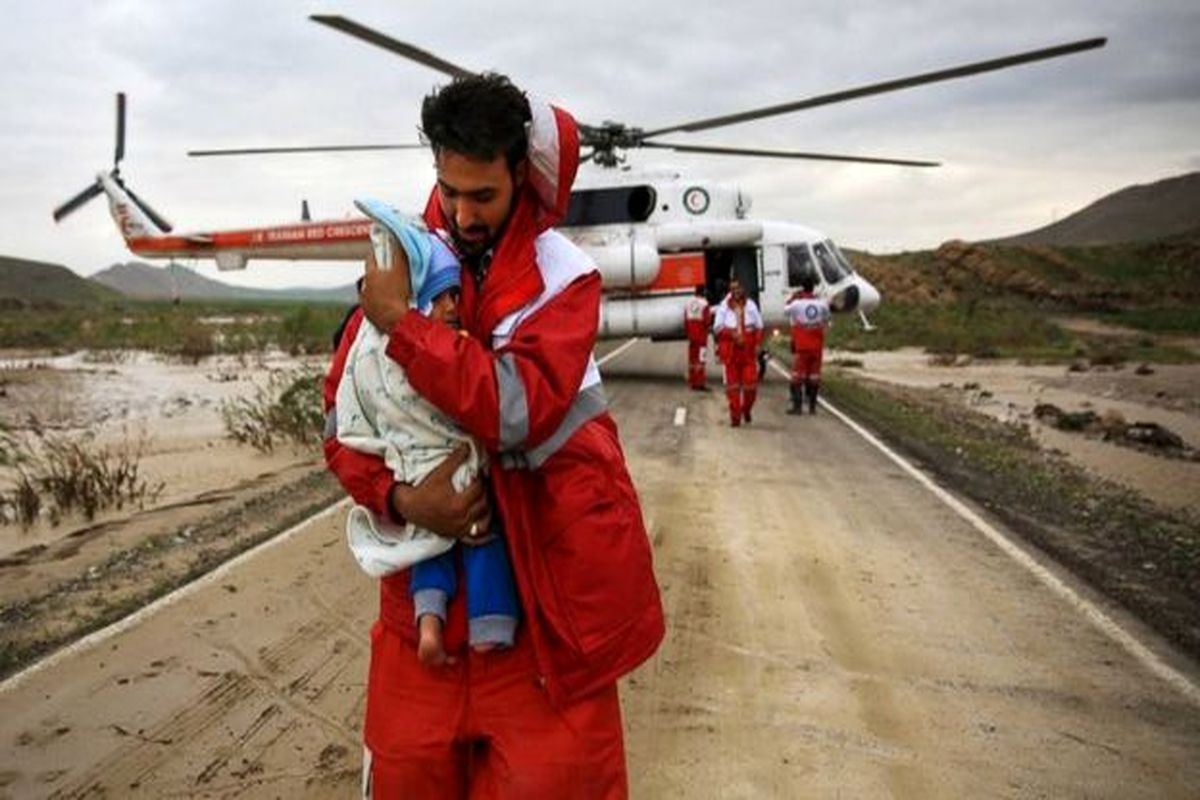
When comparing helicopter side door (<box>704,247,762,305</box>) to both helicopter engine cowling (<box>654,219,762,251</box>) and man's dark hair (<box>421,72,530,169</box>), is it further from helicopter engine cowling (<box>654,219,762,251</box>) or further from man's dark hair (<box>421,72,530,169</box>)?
man's dark hair (<box>421,72,530,169</box>)

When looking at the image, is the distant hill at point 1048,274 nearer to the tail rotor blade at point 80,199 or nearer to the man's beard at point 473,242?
the tail rotor blade at point 80,199

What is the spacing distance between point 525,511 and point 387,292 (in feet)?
1.70

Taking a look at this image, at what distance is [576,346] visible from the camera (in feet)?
6.78

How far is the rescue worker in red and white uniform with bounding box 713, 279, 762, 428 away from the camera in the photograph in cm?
1420

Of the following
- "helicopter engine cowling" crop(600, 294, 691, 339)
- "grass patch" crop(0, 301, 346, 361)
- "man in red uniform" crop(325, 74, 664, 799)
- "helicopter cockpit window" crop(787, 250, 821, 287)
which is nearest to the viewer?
"man in red uniform" crop(325, 74, 664, 799)

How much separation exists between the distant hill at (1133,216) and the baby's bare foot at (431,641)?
166069 mm

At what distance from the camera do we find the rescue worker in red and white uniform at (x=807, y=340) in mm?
15203

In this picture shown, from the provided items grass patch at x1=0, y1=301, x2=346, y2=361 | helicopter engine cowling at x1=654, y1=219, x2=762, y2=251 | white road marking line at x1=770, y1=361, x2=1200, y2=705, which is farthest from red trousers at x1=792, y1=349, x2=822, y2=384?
grass patch at x1=0, y1=301, x2=346, y2=361

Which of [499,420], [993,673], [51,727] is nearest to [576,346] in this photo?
[499,420]

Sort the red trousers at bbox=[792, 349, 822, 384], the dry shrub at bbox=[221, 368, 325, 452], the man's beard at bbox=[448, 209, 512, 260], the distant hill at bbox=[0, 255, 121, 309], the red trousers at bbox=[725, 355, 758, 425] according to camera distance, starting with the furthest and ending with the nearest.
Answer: the distant hill at bbox=[0, 255, 121, 309] < the red trousers at bbox=[792, 349, 822, 384] < the red trousers at bbox=[725, 355, 758, 425] < the dry shrub at bbox=[221, 368, 325, 452] < the man's beard at bbox=[448, 209, 512, 260]

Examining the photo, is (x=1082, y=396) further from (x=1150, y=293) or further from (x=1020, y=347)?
(x=1150, y=293)

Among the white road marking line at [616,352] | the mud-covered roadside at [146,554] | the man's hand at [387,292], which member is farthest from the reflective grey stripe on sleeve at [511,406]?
the white road marking line at [616,352]

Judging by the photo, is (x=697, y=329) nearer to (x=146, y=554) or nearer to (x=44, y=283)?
(x=146, y=554)

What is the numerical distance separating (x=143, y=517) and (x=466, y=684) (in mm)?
7691
